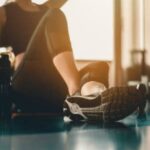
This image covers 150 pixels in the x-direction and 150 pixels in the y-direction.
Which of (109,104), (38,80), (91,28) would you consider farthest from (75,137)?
(91,28)

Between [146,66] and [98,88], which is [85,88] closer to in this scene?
[98,88]

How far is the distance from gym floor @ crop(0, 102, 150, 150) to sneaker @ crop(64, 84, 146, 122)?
34mm

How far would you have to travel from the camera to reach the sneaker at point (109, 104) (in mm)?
1060

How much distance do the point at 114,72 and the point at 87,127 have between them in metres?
0.59

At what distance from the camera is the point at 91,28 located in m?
1.61

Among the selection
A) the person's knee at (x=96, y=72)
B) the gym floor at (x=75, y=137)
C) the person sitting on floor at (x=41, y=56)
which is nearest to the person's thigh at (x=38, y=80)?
the person sitting on floor at (x=41, y=56)

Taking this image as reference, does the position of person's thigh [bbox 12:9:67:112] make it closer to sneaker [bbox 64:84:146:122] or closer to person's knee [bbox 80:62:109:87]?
person's knee [bbox 80:62:109:87]

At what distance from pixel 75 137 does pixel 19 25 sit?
2.51 ft

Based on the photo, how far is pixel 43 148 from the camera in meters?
0.72

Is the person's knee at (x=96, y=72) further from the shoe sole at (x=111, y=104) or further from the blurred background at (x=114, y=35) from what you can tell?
the shoe sole at (x=111, y=104)

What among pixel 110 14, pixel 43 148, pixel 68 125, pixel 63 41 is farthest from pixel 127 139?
pixel 110 14

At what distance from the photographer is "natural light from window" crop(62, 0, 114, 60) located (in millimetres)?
1560

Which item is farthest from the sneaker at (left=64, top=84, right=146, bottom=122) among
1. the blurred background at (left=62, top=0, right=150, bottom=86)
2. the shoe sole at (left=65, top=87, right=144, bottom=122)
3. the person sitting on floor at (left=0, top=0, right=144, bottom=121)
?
the blurred background at (left=62, top=0, right=150, bottom=86)

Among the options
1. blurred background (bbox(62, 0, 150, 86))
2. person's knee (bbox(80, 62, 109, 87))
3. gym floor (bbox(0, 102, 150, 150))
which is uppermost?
blurred background (bbox(62, 0, 150, 86))
